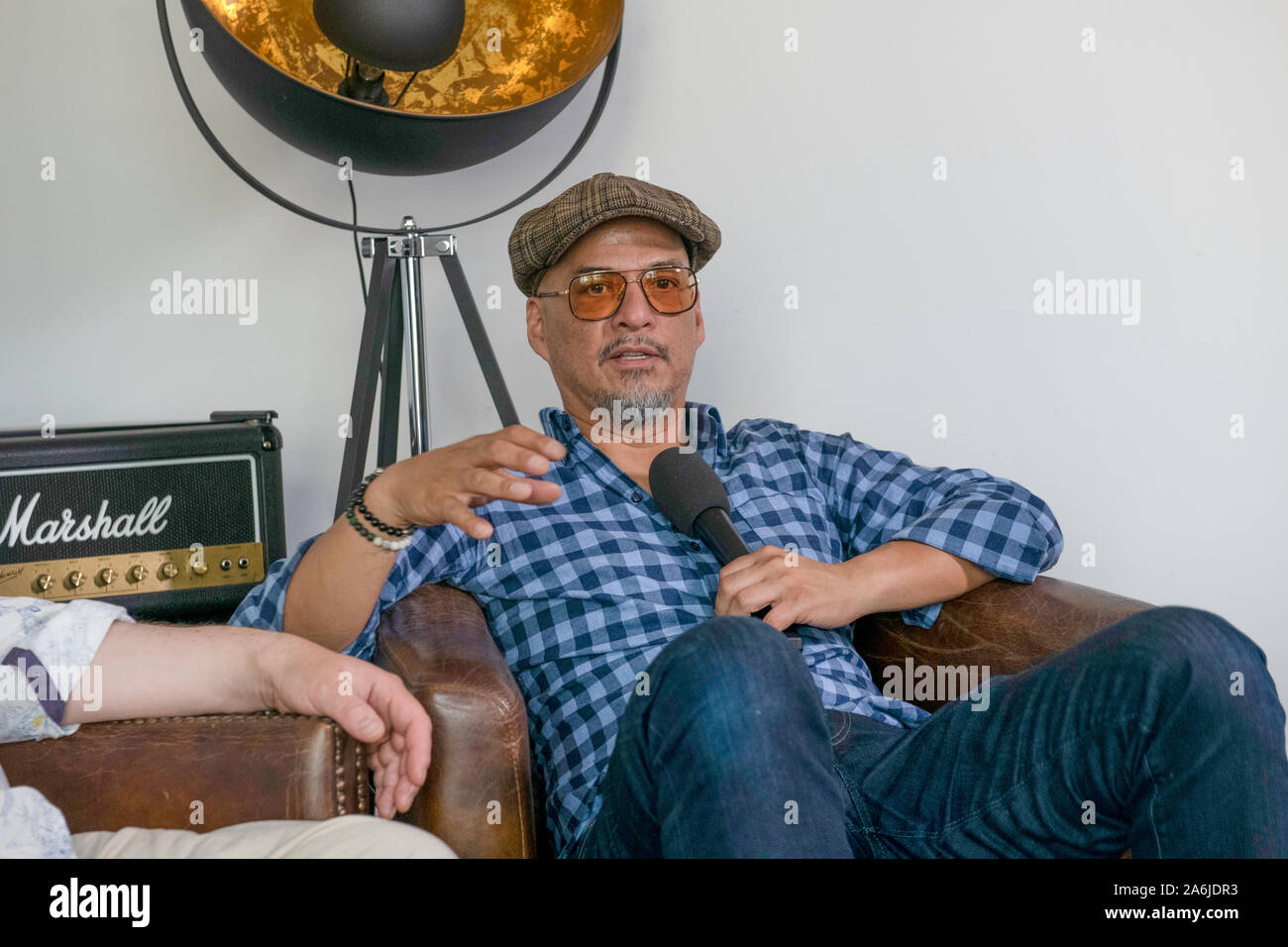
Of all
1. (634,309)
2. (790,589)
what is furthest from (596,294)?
(790,589)

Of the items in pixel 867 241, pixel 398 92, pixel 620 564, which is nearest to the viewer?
pixel 620 564

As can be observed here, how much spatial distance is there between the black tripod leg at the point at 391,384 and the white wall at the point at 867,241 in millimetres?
322

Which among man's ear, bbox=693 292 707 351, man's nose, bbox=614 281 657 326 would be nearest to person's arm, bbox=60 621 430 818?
man's nose, bbox=614 281 657 326

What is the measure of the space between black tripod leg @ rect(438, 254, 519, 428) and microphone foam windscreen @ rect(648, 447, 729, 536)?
0.47 meters

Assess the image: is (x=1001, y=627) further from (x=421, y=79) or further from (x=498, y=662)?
(x=421, y=79)

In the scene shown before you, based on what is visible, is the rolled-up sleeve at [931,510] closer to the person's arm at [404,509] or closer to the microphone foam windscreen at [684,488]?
the microphone foam windscreen at [684,488]

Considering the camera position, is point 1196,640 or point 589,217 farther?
point 589,217

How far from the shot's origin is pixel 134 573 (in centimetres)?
166

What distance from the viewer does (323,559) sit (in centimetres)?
128

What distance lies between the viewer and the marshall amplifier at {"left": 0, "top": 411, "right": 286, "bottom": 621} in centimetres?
161

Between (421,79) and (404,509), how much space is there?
3.37ft

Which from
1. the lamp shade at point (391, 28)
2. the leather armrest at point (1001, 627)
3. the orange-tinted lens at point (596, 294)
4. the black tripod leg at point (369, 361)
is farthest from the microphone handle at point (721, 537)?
the lamp shade at point (391, 28)

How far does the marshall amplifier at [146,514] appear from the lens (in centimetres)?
161
